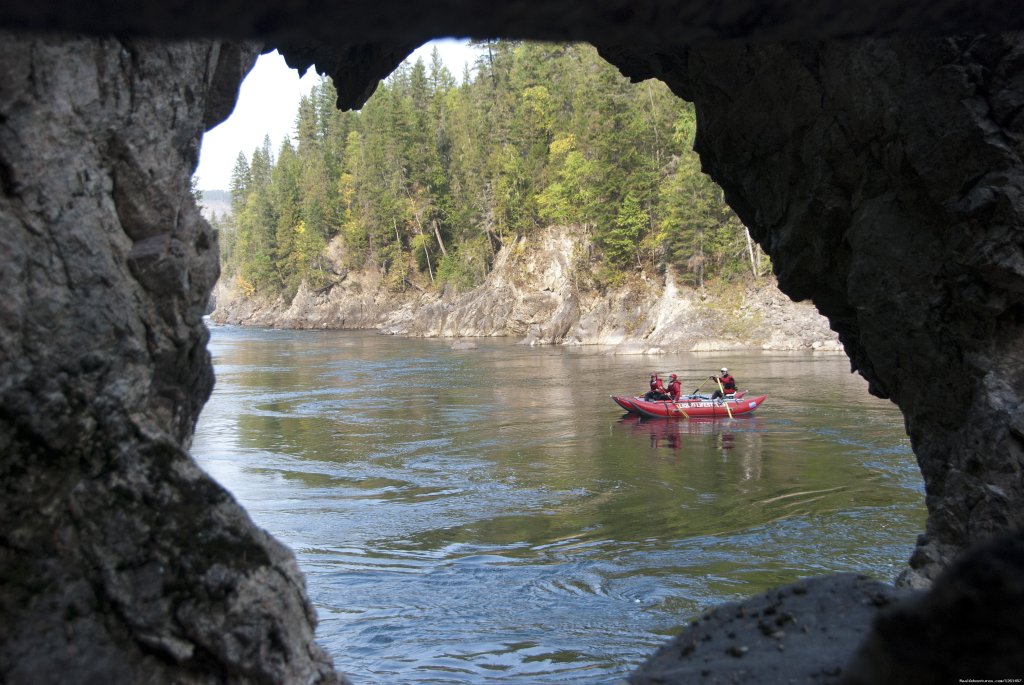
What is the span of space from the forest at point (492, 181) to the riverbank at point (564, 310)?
1358 millimetres

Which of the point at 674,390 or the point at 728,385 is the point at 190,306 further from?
the point at 728,385

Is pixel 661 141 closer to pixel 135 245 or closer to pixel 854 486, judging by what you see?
pixel 854 486

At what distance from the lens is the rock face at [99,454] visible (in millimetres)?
6086

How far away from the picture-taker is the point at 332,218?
332 ft

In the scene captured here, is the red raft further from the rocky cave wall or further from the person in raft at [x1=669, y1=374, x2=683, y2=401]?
the rocky cave wall

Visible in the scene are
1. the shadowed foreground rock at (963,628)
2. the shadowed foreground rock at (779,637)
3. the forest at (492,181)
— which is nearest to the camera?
the shadowed foreground rock at (963,628)

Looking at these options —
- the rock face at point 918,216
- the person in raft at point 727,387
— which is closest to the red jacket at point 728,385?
the person in raft at point 727,387

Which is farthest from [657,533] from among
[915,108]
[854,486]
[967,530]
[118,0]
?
[118,0]

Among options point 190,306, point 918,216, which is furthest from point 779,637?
point 918,216

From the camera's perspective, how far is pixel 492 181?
79062 millimetres

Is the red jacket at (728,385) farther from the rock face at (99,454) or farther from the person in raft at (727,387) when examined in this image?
the rock face at (99,454)

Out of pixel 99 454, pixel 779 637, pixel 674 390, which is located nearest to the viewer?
pixel 779 637

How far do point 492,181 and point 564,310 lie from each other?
20.4 m

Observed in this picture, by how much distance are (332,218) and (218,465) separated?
80580 millimetres
